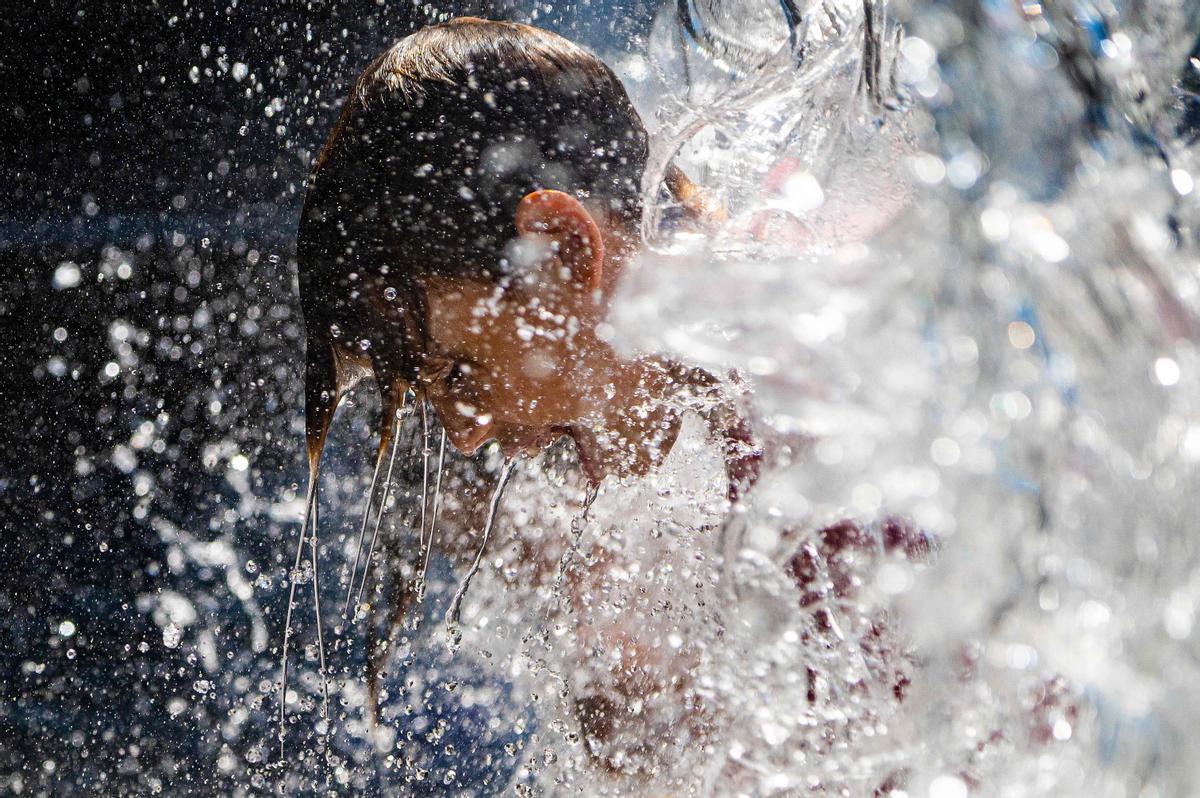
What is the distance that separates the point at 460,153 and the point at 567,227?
0.12m

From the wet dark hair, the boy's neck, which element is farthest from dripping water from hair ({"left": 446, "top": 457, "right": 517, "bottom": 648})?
the wet dark hair

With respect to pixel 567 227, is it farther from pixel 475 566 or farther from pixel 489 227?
pixel 475 566

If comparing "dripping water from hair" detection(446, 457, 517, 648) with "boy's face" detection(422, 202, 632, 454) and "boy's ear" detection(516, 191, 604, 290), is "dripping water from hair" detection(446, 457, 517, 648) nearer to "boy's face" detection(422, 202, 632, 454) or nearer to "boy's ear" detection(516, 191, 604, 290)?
"boy's face" detection(422, 202, 632, 454)

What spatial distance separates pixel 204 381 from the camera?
1.11 m

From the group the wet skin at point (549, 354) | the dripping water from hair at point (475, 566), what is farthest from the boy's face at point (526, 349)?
the dripping water from hair at point (475, 566)

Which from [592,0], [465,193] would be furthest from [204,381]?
[592,0]

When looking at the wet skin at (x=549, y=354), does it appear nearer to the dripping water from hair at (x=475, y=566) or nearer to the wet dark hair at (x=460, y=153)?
the wet dark hair at (x=460, y=153)

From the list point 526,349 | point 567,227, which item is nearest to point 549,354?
point 526,349

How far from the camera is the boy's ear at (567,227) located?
2.42 feet

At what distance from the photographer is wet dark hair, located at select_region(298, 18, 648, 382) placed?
722 millimetres

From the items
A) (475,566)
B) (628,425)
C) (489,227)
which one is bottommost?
(475,566)

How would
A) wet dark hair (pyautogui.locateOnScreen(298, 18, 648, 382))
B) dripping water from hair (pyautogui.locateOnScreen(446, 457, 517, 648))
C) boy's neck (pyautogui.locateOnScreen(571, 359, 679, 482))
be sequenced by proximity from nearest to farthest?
1. wet dark hair (pyautogui.locateOnScreen(298, 18, 648, 382))
2. boy's neck (pyautogui.locateOnScreen(571, 359, 679, 482))
3. dripping water from hair (pyautogui.locateOnScreen(446, 457, 517, 648))

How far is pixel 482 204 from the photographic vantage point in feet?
2.43

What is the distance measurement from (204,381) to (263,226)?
0.76 ft
